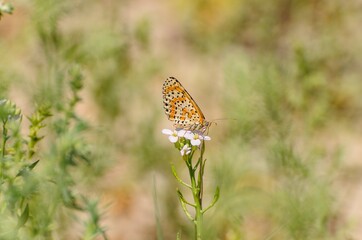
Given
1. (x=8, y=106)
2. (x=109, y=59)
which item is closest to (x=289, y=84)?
(x=109, y=59)

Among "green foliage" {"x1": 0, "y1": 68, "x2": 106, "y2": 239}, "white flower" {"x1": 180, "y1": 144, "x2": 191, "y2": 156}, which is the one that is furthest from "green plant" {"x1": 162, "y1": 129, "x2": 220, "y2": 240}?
"green foliage" {"x1": 0, "y1": 68, "x2": 106, "y2": 239}

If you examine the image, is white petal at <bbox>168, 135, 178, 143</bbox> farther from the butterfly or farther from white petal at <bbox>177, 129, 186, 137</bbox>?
the butterfly

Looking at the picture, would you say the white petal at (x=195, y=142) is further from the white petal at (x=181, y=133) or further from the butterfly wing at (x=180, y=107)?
the butterfly wing at (x=180, y=107)

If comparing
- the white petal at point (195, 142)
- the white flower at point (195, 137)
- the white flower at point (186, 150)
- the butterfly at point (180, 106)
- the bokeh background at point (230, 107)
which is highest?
the bokeh background at point (230, 107)

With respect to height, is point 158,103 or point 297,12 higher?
point 297,12

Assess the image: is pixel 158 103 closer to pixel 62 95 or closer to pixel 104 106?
pixel 104 106

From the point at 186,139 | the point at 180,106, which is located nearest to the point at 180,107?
the point at 180,106

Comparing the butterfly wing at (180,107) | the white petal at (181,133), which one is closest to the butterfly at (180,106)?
the butterfly wing at (180,107)
